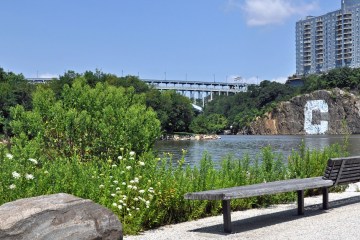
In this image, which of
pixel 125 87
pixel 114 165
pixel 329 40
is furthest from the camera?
pixel 329 40

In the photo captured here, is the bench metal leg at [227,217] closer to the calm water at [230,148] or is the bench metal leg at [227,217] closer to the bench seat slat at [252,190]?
the bench seat slat at [252,190]

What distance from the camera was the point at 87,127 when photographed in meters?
12.8

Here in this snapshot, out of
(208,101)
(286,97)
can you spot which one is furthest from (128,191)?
(208,101)

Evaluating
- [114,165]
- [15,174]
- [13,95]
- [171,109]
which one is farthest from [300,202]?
[171,109]

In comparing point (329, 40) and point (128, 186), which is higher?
point (329, 40)

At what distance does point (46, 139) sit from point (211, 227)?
6.03 meters

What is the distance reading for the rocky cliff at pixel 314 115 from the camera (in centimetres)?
12825

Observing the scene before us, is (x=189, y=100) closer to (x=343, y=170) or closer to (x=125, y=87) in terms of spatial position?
(x=125, y=87)

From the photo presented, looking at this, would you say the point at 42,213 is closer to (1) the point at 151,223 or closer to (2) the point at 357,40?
(1) the point at 151,223

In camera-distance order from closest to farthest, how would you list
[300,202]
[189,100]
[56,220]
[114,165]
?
[56,220], [114,165], [300,202], [189,100]

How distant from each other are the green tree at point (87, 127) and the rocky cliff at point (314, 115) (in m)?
118

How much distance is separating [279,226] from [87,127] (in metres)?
5.89

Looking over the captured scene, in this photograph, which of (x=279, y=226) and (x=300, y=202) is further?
(x=300, y=202)

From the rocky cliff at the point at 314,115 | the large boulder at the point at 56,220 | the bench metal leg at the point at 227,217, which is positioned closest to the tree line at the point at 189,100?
the rocky cliff at the point at 314,115
